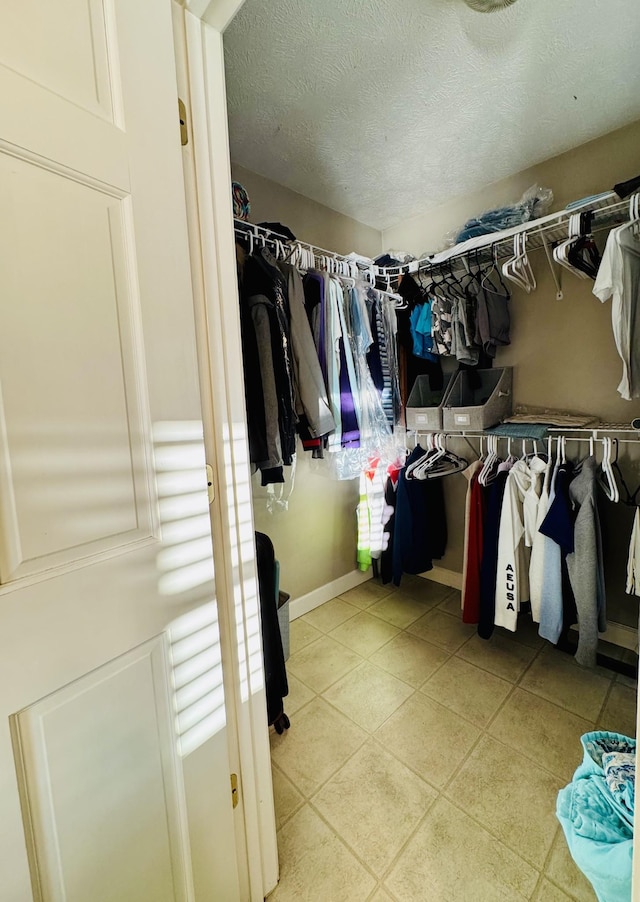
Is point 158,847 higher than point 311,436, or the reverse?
point 311,436

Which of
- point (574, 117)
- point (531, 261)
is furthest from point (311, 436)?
point (574, 117)

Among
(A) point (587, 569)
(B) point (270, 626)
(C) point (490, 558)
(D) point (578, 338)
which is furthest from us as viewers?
(D) point (578, 338)

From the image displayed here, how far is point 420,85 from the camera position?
1393 millimetres

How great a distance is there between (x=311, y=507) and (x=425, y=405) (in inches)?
39.2

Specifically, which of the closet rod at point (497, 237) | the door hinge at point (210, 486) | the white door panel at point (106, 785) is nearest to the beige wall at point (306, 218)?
the closet rod at point (497, 237)

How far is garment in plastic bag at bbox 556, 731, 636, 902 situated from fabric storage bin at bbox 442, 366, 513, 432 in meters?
1.42

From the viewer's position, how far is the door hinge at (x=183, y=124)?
0.76 meters

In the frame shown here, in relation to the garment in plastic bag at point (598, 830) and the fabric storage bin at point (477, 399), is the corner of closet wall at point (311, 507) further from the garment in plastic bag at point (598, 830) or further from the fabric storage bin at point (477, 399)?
the garment in plastic bag at point (598, 830)

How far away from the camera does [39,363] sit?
0.53 meters

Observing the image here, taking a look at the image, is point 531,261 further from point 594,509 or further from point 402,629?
point 402,629

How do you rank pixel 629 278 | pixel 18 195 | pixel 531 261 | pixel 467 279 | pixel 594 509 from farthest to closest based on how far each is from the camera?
pixel 467 279 → pixel 531 261 → pixel 594 509 → pixel 629 278 → pixel 18 195

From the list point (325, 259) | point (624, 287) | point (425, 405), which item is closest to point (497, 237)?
point (624, 287)

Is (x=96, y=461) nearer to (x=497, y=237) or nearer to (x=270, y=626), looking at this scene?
(x=270, y=626)

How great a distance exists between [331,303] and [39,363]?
141 cm
